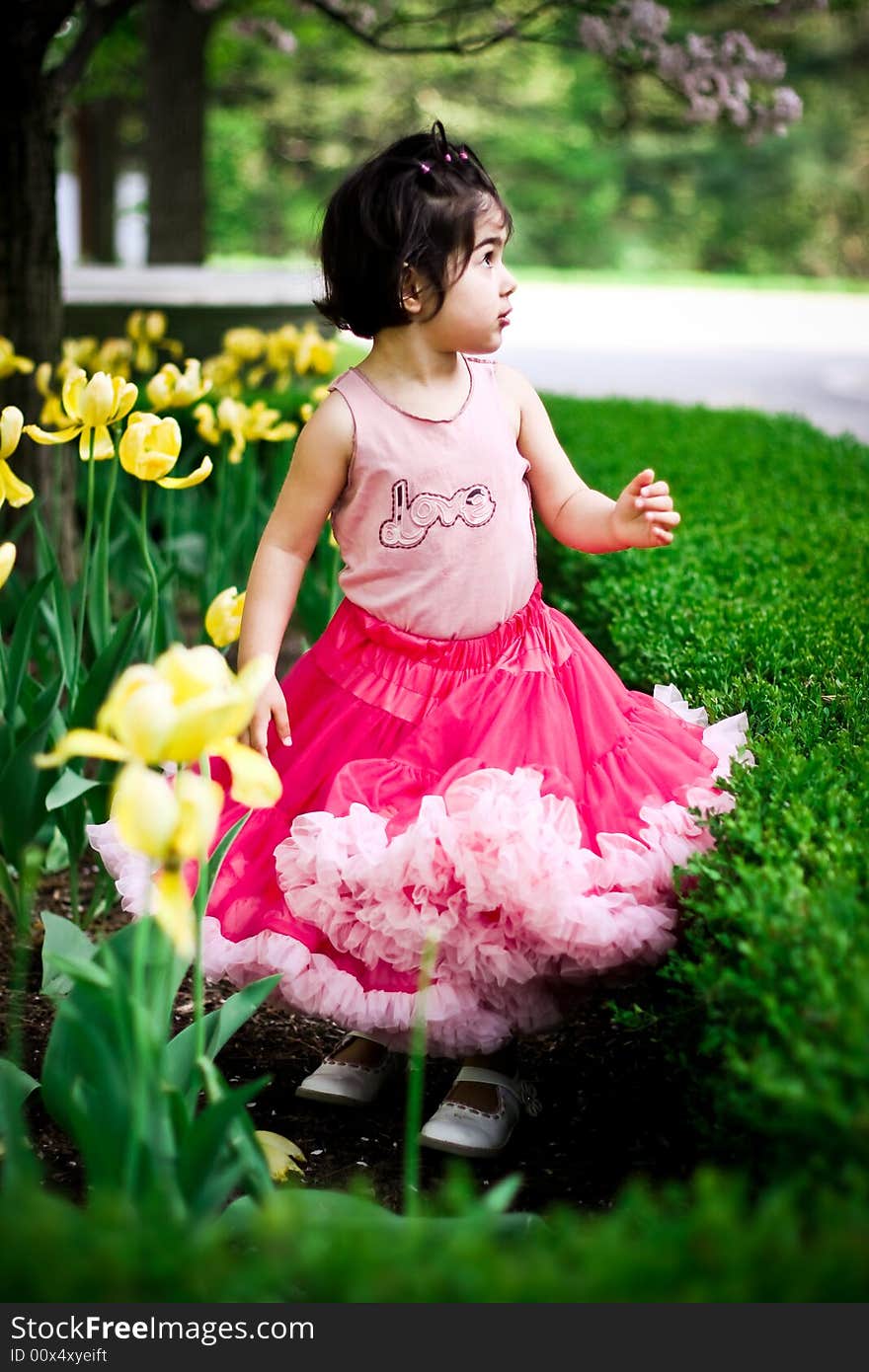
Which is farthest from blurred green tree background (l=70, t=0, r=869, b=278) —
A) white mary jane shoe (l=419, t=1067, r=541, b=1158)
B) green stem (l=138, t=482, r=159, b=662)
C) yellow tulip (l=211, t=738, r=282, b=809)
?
yellow tulip (l=211, t=738, r=282, b=809)

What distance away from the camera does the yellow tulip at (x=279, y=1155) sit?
1.94 meters

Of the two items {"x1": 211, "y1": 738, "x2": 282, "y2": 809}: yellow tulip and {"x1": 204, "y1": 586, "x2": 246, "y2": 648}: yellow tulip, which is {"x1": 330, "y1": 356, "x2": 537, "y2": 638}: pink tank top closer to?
{"x1": 204, "y1": 586, "x2": 246, "y2": 648}: yellow tulip

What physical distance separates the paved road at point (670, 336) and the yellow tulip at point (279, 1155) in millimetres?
5432

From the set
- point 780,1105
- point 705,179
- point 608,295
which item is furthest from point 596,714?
point 705,179

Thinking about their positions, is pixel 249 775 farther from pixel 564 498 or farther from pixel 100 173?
pixel 100 173

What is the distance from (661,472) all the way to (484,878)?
111 inches

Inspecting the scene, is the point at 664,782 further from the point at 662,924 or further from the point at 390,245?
the point at 390,245

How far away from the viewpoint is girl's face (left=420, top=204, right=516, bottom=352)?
86.9 inches

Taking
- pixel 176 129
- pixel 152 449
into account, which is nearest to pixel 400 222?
pixel 152 449

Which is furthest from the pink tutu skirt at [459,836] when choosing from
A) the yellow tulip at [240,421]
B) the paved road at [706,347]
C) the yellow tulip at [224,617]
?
the paved road at [706,347]

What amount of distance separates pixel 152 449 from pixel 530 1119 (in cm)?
119

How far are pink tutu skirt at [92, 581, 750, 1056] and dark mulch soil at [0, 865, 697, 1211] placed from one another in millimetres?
183

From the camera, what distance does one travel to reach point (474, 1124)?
2070mm

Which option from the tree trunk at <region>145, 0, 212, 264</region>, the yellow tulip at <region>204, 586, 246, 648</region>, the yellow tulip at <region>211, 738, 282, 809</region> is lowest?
the tree trunk at <region>145, 0, 212, 264</region>
